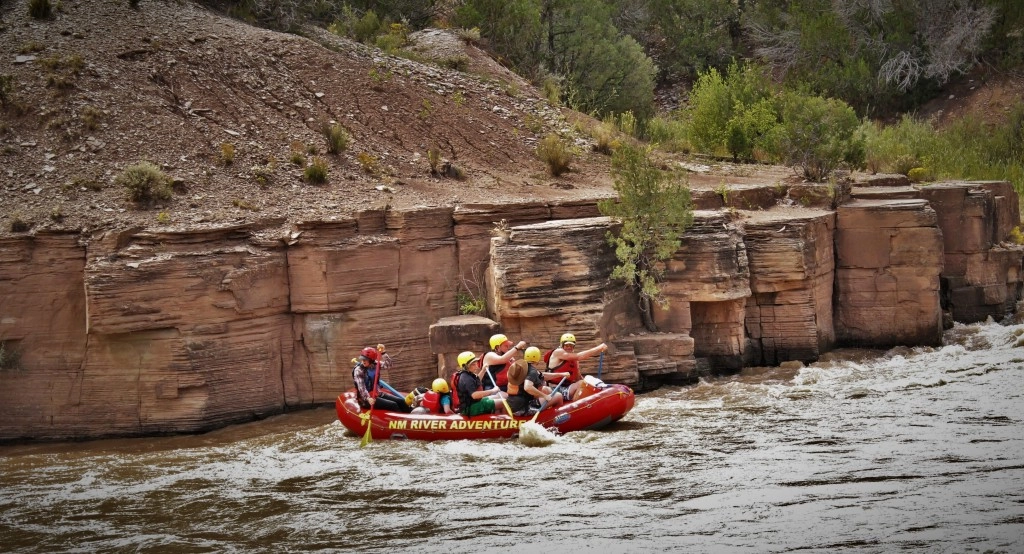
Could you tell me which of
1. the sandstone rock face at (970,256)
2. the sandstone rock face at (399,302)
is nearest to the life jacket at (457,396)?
the sandstone rock face at (399,302)

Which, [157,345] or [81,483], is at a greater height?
[157,345]

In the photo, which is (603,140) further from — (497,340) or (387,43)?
(497,340)

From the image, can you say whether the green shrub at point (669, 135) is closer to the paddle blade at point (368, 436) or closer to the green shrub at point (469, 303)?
the green shrub at point (469, 303)

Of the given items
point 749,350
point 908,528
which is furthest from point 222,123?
point 908,528

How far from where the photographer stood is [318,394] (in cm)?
1869

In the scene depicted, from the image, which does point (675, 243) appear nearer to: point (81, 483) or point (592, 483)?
point (592, 483)

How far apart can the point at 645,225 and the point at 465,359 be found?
403cm

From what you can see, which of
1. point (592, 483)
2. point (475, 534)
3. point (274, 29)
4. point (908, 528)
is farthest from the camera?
point (274, 29)

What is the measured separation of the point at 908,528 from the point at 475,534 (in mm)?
4101

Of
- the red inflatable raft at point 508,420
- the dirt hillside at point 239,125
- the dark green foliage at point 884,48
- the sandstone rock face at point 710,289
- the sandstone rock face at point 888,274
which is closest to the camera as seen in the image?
the red inflatable raft at point 508,420

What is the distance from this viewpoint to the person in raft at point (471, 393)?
1616cm

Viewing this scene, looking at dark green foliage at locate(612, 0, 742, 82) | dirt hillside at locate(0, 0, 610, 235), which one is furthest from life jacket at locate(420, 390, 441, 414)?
dark green foliage at locate(612, 0, 742, 82)

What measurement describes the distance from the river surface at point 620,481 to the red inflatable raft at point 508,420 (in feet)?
0.60

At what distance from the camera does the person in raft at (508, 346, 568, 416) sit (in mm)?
16125
